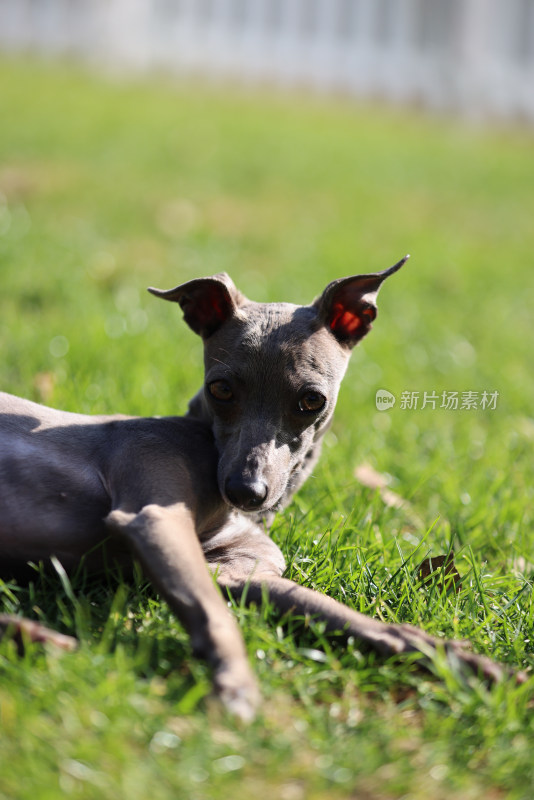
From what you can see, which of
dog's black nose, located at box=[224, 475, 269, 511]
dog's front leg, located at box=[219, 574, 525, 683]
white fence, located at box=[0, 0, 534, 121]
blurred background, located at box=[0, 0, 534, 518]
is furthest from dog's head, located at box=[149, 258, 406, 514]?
white fence, located at box=[0, 0, 534, 121]

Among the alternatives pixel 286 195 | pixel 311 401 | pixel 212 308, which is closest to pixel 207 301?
pixel 212 308

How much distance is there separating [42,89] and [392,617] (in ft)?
41.4

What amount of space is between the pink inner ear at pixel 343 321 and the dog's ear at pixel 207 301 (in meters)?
0.36

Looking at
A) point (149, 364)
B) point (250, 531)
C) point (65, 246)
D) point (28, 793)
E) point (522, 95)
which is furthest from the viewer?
point (522, 95)

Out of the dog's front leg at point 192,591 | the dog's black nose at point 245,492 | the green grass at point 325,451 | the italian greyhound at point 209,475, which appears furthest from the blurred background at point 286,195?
the dog's front leg at point 192,591

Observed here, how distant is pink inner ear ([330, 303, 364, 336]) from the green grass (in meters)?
0.68

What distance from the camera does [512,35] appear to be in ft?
69.8

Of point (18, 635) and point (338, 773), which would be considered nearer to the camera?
point (338, 773)

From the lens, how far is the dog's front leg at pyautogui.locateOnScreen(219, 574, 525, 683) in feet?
8.24

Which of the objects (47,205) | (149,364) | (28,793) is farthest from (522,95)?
(28,793)

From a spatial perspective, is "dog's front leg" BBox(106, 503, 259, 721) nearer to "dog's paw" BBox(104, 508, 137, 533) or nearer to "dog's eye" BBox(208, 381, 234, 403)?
"dog's paw" BBox(104, 508, 137, 533)

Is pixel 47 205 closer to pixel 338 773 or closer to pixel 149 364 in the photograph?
pixel 149 364

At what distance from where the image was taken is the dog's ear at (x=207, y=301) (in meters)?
3.23

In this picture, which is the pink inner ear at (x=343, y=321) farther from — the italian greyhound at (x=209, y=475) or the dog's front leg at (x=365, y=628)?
Answer: the dog's front leg at (x=365, y=628)
